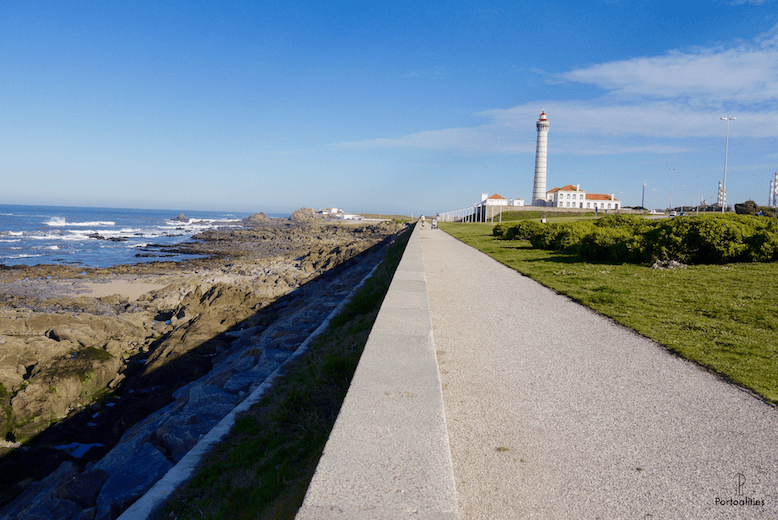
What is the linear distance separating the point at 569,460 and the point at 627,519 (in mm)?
575

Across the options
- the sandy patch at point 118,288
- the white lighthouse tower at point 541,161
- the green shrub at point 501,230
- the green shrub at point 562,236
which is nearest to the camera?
the green shrub at point 562,236

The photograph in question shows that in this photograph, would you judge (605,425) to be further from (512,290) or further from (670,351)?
(512,290)

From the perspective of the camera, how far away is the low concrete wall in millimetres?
2045

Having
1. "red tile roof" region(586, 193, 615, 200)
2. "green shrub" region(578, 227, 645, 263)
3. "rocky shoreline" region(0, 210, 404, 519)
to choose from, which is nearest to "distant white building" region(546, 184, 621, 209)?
"red tile roof" region(586, 193, 615, 200)

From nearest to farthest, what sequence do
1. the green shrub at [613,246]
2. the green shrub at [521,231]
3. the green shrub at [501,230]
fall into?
the green shrub at [613,246] < the green shrub at [521,231] < the green shrub at [501,230]

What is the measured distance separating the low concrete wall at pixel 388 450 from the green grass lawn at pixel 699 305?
317cm

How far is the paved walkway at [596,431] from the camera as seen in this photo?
2588 mm

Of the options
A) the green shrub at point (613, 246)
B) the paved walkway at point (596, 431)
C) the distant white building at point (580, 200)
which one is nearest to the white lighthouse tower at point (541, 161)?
the distant white building at point (580, 200)

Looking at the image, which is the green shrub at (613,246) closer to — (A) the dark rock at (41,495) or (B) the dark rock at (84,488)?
(B) the dark rock at (84,488)

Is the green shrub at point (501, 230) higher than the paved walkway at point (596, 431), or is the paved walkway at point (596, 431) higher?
the green shrub at point (501, 230)

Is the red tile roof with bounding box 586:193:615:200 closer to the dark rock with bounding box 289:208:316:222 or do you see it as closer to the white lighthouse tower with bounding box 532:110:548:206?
the white lighthouse tower with bounding box 532:110:548:206

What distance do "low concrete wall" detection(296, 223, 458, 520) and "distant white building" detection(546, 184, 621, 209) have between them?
85440 mm

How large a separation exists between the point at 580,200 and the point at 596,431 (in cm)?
8970

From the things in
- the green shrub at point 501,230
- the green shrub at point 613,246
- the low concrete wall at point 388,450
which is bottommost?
the low concrete wall at point 388,450
